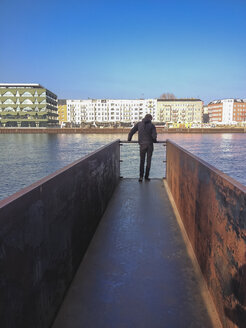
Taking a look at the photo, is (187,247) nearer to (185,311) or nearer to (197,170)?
(197,170)

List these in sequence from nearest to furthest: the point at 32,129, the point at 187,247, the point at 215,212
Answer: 1. the point at 215,212
2. the point at 187,247
3. the point at 32,129

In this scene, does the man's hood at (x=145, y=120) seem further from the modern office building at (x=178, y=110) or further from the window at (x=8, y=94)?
the modern office building at (x=178, y=110)

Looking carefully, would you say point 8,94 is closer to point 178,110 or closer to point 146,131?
point 178,110

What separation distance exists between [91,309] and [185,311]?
806mm

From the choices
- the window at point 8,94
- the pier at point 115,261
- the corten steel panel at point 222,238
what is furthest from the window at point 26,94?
the corten steel panel at point 222,238

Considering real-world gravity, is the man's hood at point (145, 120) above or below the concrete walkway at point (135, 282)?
above

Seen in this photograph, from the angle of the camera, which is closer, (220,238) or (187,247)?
(220,238)

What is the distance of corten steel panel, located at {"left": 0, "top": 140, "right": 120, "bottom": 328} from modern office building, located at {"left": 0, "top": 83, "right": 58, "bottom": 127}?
415 ft

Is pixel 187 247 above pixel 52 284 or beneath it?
beneath

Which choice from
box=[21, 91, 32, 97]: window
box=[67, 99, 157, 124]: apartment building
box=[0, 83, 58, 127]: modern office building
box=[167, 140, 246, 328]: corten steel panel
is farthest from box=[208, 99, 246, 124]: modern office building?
box=[167, 140, 246, 328]: corten steel panel

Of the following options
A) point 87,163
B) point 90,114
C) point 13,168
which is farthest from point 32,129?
point 87,163

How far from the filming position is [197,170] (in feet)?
11.3

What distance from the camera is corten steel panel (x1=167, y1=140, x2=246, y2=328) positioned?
6.16 ft

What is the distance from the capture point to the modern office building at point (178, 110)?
182 metres
